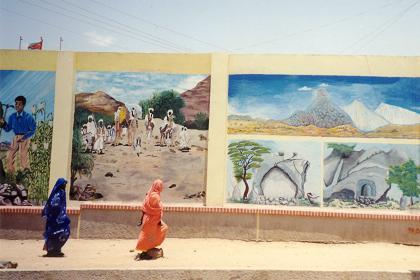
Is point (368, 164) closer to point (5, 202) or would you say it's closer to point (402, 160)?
point (402, 160)

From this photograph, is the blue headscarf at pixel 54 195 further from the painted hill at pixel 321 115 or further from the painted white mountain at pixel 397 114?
the painted white mountain at pixel 397 114

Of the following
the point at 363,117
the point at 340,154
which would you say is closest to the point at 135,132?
the point at 340,154

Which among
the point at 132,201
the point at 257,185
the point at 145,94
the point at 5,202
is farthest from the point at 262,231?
the point at 5,202

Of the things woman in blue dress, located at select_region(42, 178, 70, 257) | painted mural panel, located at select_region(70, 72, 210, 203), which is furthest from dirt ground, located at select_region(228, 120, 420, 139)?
woman in blue dress, located at select_region(42, 178, 70, 257)

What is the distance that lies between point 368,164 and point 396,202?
42.0 inches

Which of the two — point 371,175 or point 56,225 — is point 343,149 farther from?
point 56,225

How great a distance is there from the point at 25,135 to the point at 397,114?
8.89m

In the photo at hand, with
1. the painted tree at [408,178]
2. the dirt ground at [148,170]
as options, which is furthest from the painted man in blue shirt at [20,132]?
the painted tree at [408,178]

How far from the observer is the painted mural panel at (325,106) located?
10.4 m

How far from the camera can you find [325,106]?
10570mm

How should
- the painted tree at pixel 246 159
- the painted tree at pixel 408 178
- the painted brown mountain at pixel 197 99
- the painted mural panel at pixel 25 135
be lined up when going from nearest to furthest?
the painted tree at pixel 408 178 < the painted tree at pixel 246 159 < the painted mural panel at pixel 25 135 < the painted brown mountain at pixel 197 99

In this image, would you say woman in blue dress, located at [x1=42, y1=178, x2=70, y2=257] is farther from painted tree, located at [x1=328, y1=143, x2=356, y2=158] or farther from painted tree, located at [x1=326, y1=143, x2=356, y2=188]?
painted tree, located at [x1=328, y1=143, x2=356, y2=158]

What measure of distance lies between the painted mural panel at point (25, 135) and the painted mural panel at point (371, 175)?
22.2 ft

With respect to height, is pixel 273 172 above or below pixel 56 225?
above
